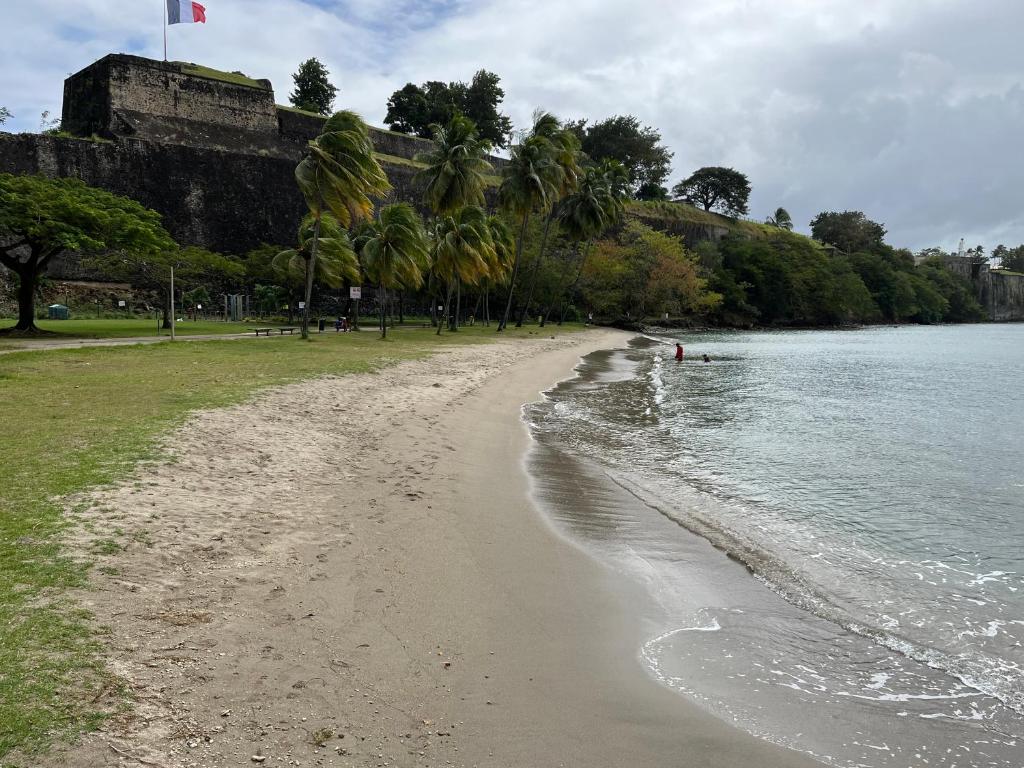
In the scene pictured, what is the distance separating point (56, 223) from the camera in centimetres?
2039

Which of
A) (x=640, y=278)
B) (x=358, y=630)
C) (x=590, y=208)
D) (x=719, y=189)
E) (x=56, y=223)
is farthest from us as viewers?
(x=719, y=189)

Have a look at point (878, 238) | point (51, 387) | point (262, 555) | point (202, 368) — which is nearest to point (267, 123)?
point (202, 368)

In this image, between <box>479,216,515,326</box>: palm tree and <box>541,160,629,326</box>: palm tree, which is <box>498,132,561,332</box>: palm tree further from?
<box>541,160,629,326</box>: palm tree

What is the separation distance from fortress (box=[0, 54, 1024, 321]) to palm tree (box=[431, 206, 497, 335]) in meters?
17.7

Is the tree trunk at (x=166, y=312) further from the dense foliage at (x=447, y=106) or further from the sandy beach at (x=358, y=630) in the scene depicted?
the dense foliage at (x=447, y=106)

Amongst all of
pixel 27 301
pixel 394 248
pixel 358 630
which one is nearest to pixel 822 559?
pixel 358 630

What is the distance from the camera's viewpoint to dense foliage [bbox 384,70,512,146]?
7281 cm

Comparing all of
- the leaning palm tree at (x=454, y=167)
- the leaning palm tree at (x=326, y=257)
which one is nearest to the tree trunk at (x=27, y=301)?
the leaning palm tree at (x=326, y=257)

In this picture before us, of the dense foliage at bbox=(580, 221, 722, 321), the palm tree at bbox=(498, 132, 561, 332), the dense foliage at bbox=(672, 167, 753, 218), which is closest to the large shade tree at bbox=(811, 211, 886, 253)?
the dense foliage at bbox=(672, 167, 753, 218)

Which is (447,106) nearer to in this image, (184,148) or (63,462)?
(184,148)

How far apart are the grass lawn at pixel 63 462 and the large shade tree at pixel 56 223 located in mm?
5901

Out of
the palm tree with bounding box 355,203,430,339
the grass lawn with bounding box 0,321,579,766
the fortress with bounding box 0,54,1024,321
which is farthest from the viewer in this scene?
the fortress with bounding box 0,54,1024,321

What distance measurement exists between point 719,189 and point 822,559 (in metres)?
93.7

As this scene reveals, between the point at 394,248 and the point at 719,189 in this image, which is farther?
the point at 719,189
